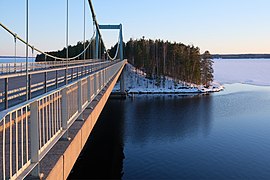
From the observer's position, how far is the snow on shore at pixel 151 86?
55438 millimetres

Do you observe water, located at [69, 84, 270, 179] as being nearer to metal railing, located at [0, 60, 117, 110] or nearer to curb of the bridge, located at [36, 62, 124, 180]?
metal railing, located at [0, 60, 117, 110]

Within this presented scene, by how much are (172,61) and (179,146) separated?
49.9 meters

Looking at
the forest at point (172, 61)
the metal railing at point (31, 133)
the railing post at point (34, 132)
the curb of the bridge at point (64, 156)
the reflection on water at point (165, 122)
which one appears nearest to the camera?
the metal railing at point (31, 133)

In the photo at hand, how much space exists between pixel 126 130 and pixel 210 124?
7048 mm

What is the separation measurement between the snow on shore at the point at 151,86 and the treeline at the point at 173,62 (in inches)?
66.0

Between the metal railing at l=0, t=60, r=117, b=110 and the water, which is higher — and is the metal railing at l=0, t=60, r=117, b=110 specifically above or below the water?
above

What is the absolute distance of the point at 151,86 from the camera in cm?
6106

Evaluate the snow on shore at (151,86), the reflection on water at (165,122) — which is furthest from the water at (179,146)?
the snow on shore at (151,86)

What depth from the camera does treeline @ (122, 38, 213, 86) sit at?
219 ft

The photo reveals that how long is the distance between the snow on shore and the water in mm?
22924

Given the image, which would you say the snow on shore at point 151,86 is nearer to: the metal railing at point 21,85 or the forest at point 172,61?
the forest at point 172,61

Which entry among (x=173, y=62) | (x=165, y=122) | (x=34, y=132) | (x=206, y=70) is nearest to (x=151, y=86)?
(x=173, y=62)

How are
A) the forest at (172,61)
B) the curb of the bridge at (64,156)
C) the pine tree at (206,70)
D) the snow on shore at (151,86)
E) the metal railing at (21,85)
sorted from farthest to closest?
the pine tree at (206,70) → the forest at (172,61) → the snow on shore at (151,86) → the metal railing at (21,85) → the curb of the bridge at (64,156)

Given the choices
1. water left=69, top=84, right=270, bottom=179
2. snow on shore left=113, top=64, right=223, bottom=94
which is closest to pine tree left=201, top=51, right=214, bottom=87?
snow on shore left=113, top=64, right=223, bottom=94
